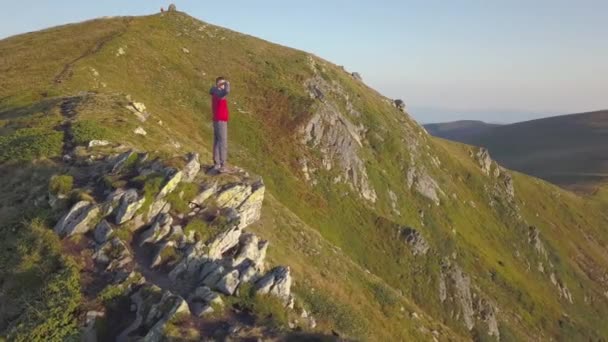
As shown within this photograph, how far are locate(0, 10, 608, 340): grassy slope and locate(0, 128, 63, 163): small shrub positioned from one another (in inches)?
117

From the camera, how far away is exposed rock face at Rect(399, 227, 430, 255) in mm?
65062

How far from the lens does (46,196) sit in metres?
22.2

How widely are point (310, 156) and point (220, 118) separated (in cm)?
3921

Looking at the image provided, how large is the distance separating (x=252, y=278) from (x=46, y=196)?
10.8 m

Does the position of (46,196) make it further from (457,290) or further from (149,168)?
(457,290)

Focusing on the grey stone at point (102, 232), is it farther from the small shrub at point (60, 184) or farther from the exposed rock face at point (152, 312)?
the exposed rock face at point (152, 312)

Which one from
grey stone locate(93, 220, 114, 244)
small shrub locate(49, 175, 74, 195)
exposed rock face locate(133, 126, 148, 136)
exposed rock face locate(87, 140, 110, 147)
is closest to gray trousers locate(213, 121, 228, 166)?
exposed rock face locate(87, 140, 110, 147)

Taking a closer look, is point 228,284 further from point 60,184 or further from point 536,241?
point 536,241

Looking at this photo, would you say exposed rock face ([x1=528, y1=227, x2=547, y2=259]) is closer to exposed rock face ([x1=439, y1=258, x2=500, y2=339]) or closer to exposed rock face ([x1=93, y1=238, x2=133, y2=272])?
exposed rock face ([x1=439, y1=258, x2=500, y2=339])

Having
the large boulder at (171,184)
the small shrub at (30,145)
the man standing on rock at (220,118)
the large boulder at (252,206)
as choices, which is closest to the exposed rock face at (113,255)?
the large boulder at (171,184)

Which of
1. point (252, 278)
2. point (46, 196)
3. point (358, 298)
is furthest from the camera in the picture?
point (358, 298)

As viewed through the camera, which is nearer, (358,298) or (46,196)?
(46,196)

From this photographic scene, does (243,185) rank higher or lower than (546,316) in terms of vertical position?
higher

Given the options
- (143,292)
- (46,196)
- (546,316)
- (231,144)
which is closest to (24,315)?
(143,292)
